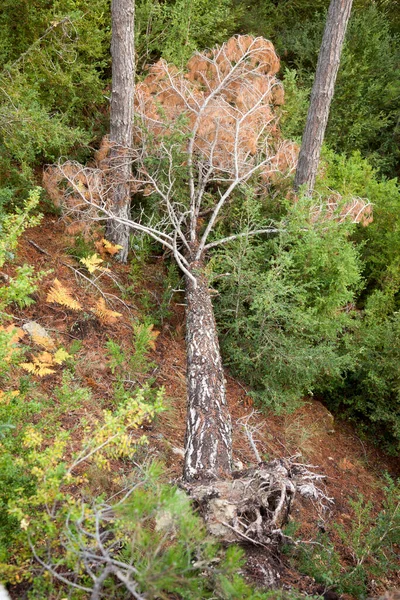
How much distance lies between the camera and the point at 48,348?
16.8ft

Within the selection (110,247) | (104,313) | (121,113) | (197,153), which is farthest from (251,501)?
(121,113)

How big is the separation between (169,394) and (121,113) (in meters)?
3.71

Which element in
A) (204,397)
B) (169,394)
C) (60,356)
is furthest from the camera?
(169,394)

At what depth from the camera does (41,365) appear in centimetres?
475

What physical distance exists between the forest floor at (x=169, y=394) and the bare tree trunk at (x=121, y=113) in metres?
0.60

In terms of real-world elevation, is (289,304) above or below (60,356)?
above

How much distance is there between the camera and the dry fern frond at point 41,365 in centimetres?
464

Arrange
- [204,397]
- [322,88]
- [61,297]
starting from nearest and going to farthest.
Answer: [204,397] → [61,297] → [322,88]

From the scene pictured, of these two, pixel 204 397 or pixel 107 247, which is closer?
pixel 204 397

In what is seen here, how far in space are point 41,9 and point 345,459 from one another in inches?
284

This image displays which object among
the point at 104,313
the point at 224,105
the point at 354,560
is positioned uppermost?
the point at 224,105

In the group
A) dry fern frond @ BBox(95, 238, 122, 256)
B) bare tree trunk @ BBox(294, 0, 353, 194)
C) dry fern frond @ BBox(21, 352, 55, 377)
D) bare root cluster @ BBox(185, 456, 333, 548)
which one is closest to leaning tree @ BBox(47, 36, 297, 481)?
bare tree trunk @ BBox(294, 0, 353, 194)

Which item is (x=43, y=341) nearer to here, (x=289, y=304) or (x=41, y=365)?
(x=41, y=365)

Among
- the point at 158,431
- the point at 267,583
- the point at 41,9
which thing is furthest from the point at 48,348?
the point at 41,9
